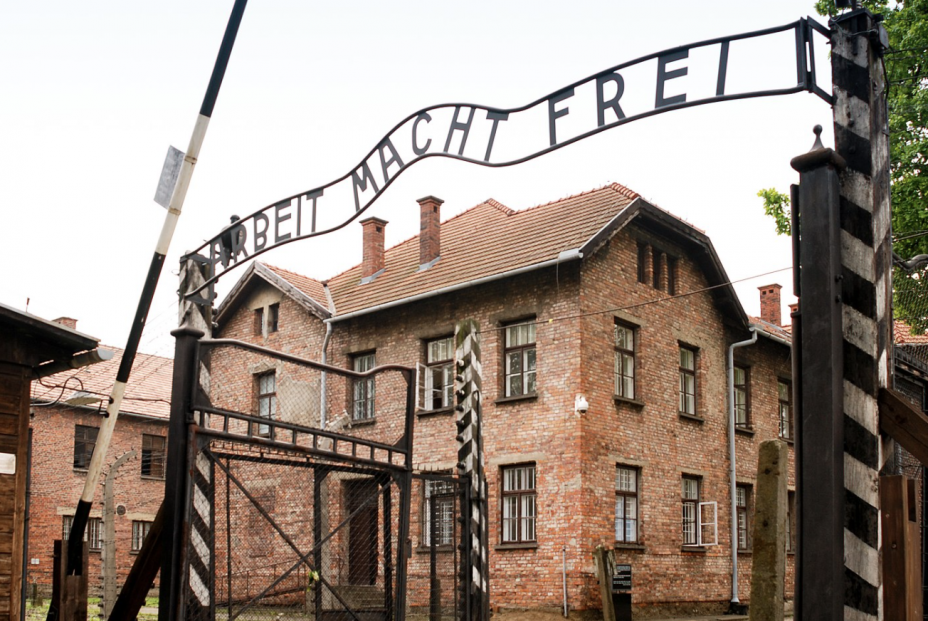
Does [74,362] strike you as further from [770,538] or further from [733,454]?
[733,454]

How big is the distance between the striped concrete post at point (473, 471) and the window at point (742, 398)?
49.0ft

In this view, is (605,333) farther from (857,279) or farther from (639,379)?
(857,279)

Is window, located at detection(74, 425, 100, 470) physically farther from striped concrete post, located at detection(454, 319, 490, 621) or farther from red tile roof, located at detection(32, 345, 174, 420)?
striped concrete post, located at detection(454, 319, 490, 621)

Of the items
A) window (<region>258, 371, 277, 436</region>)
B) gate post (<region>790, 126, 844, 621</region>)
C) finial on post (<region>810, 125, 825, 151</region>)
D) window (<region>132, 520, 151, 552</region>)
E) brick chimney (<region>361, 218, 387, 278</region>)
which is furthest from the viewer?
window (<region>132, 520, 151, 552</region>)

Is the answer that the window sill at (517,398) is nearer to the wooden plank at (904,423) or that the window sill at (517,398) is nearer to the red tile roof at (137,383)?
the red tile roof at (137,383)

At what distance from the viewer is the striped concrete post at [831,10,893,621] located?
4.17 m

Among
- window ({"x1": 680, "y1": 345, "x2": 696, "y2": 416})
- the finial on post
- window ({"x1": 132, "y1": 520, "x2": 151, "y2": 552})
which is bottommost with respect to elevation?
window ({"x1": 132, "y1": 520, "x2": 151, "y2": 552})

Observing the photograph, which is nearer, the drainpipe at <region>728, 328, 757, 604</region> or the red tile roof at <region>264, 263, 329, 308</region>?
the drainpipe at <region>728, 328, 757, 604</region>

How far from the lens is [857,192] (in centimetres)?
448

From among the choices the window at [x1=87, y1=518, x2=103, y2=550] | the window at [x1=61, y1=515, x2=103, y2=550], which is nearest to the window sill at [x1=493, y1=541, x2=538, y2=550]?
the window at [x1=61, y1=515, x2=103, y2=550]

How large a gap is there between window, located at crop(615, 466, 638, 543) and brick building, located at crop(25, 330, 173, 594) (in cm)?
1486

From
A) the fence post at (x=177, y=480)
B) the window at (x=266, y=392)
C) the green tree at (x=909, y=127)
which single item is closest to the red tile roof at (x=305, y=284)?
the window at (x=266, y=392)

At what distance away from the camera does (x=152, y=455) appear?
3400 cm

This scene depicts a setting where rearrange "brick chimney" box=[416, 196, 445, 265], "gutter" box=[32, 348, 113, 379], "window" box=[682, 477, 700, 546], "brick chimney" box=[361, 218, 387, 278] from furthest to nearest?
"brick chimney" box=[361, 218, 387, 278] → "brick chimney" box=[416, 196, 445, 265] → "window" box=[682, 477, 700, 546] → "gutter" box=[32, 348, 113, 379]
